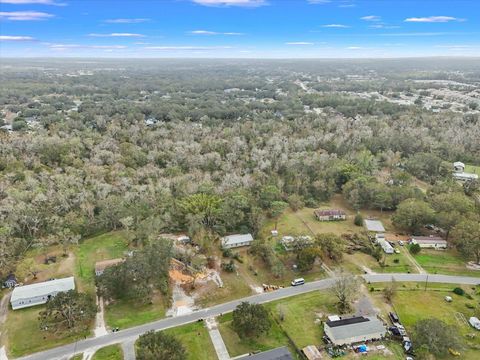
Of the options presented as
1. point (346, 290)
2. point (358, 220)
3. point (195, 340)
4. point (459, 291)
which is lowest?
point (195, 340)

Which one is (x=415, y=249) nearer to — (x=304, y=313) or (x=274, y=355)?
Answer: (x=304, y=313)

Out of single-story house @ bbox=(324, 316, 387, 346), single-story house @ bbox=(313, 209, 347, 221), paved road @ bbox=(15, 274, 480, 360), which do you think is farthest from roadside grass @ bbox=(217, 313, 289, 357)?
single-story house @ bbox=(313, 209, 347, 221)

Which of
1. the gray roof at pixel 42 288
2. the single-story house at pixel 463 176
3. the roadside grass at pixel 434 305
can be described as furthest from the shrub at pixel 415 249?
the gray roof at pixel 42 288

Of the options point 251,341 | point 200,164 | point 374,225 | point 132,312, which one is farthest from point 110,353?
point 200,164

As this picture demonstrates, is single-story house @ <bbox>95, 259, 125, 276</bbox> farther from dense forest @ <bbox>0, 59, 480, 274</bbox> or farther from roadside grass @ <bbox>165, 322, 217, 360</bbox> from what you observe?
roadside grass @ <bbox>165, 322, 217, 360</bbox>

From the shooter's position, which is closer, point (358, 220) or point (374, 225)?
point (374, 225)

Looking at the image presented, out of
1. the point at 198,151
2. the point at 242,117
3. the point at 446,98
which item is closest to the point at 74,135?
the point at 198,151

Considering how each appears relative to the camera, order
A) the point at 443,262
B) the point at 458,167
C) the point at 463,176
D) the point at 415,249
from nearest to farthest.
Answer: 1. the point at 443,262
2. the point at 415,249
3. the point at 463,176
4. the point at 458,167
